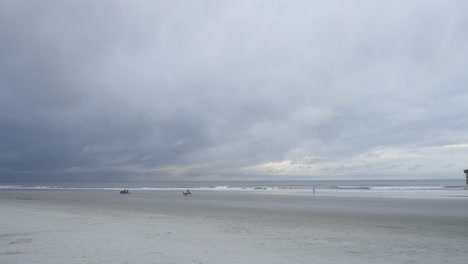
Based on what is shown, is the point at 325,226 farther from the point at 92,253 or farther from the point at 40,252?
the point at 40,252

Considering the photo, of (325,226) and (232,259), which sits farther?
(325,226)

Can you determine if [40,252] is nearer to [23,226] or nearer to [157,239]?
[157,239]

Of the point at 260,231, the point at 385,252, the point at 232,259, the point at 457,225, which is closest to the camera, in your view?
the point at 232,259

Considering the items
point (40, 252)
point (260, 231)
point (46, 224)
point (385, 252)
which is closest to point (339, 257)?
point (385, 252)

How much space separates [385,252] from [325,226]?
6020 millimetres

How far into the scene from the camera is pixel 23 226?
567 inches

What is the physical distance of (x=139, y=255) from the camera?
9.06 meters

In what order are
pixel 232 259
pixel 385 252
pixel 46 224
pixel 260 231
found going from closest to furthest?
pixel 232 259, pixel 385 252, pixel 260 231, pixel 46 224

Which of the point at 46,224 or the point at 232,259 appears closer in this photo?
the point at 232,259

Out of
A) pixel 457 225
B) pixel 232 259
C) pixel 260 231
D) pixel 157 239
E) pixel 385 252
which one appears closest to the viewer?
pixel 232 259

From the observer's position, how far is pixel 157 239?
11.7 m

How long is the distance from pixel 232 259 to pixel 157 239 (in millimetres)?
4059

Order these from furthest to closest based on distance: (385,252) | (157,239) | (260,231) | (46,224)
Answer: (46,224)
(260,231)
(157,239)
(385,252)

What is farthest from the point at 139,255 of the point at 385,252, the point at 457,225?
the point at 457,225
